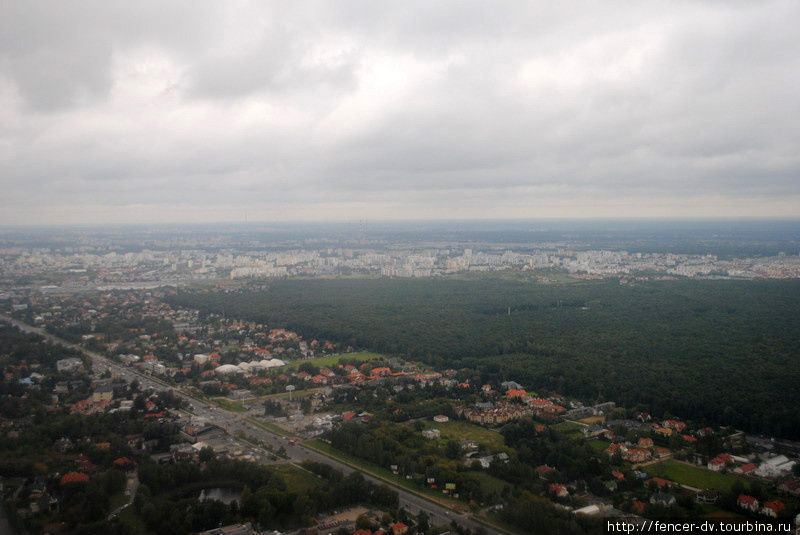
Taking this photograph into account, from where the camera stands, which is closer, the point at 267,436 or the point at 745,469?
the point at 745,469

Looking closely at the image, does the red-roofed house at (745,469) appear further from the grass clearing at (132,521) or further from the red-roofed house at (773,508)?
the grass clearing at (132,521)

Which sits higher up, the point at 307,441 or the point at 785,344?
the point at 785,344

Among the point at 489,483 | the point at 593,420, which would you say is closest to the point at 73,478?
the point at 489,483

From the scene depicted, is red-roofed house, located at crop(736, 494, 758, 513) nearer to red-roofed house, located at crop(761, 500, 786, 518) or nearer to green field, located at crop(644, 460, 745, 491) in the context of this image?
red-roofed house, located at crop(761, 500, 786, 518)

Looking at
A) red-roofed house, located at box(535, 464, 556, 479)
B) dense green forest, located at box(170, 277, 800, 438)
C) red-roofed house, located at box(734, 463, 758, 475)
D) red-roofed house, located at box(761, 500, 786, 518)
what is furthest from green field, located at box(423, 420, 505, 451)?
red-roofed house, located at box(761, 500, 786, 518)

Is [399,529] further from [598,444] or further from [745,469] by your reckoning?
[745,469]

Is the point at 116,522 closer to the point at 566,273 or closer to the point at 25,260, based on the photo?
the point at 566,273

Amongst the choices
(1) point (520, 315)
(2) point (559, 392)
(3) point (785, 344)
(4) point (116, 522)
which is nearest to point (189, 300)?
(1) point (520, 315)
